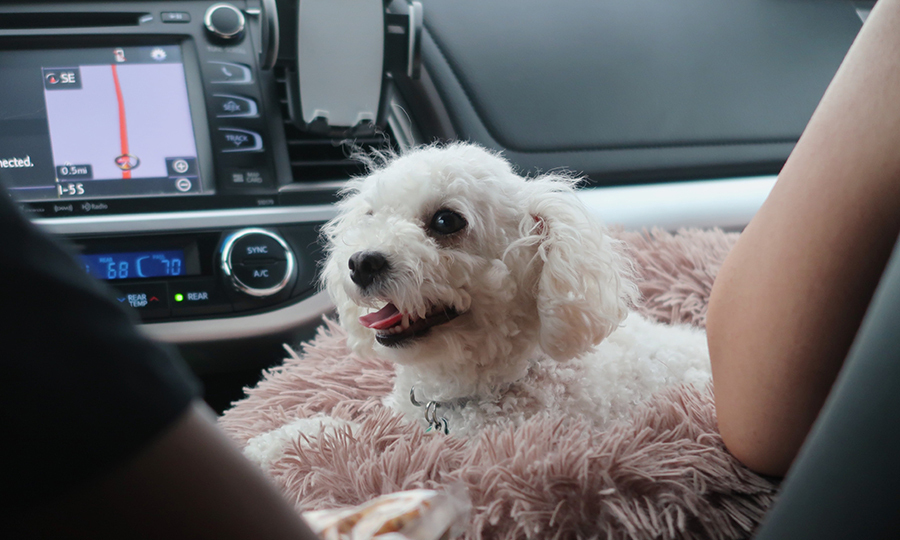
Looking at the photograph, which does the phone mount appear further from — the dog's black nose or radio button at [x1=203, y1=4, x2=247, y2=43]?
the dog's black nose

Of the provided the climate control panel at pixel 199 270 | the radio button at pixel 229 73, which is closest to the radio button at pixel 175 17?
the radio button at pixel 229 73

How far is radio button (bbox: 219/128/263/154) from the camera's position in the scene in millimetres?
1369

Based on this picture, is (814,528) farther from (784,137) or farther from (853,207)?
(784,137)

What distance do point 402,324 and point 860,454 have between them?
2.30ft

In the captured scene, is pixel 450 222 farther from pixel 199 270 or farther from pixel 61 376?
pixel 61 376

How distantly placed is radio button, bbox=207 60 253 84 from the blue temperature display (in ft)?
1.39

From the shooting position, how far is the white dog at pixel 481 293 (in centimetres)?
93

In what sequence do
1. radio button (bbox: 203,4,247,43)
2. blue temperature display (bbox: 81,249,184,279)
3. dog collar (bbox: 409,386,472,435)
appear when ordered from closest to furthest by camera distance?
1. dog collar (bbox: 409,386,472,435)
2. blue temperature display (bbox: 81,249,184,279)
3. radio button (bbox: 203,4,247,43)

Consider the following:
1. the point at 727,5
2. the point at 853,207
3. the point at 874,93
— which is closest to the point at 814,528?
the point at 853,207

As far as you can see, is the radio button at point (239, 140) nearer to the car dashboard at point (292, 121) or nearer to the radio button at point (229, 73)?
the car dashboard at point (292, 121)

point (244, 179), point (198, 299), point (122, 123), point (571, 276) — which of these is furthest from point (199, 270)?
point (571, 276)

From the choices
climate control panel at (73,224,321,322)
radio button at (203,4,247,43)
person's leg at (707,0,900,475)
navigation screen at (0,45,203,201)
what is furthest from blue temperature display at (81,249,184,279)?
person's leg at (707,0,900,475)

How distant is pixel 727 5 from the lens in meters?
1.85

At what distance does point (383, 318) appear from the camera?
1.00 metres
